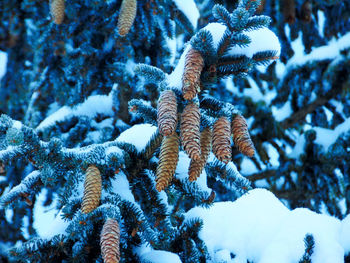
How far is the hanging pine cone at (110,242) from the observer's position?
1.09 meters

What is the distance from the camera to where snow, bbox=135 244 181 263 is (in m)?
1.51

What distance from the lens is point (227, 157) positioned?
3.90 ft

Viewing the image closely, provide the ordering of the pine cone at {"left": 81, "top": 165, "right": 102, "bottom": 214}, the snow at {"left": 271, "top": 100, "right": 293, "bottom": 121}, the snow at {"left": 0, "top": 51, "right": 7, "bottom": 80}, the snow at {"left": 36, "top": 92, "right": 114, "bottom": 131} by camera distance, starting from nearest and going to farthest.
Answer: the pine cone at {"left": 81, "top": 165, "right": 102, "bottom": 214} → the snow at {"left": 36, "top": 92, "right": 114, "bottom": 131} → the snow at {"left": 0, "top": 51, "right": 7, "bottom": 80} → the snow at {"left": 271, "top": 100, "right": 293, "bottom": 121}

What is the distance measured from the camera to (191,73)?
1204mm

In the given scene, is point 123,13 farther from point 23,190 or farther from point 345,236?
point 345,236

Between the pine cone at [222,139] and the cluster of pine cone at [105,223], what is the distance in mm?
397

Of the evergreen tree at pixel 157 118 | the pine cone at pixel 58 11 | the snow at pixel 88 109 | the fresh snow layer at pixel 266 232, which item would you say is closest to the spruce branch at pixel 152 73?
the evergreen tree at pixel 157 118

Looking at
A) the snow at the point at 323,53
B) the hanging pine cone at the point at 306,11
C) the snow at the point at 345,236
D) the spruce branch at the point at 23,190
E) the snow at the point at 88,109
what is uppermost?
the hanging pine cone at the point at 306,11

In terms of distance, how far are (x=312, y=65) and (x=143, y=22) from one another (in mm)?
2002

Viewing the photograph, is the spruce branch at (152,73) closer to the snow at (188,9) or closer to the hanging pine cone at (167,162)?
the hanging pine cone at (167,162)

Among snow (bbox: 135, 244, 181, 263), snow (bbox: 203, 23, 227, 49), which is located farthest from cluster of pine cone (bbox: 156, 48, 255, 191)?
snow (bbox: 135, 244, 181, 263)

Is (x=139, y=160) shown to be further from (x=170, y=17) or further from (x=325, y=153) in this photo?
(x=325, y=153)

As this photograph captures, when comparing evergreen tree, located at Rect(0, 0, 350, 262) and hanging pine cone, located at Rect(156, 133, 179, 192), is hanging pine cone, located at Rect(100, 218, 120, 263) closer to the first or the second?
evergreen tree, located at Rect(0, 0, 350, 262)

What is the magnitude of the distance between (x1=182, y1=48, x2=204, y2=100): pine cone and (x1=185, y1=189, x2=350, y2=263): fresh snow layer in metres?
0.78
